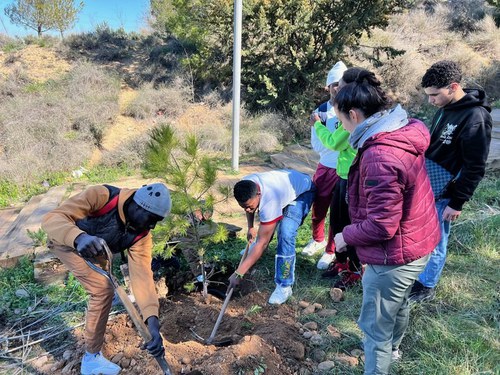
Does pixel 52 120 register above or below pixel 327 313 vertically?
above

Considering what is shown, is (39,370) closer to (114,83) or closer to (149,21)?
(114,83)

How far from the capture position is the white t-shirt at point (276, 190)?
2.83 meters

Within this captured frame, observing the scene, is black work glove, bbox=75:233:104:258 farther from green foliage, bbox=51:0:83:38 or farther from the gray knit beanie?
green foliage, bbox=51:0:83:38

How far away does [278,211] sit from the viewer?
2.89m

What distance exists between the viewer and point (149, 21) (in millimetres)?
16359

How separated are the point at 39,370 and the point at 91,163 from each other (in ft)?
19.5

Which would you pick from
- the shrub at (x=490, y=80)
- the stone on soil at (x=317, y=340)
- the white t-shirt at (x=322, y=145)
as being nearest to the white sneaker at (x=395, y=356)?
the stone on soil at (x=317, y=340)

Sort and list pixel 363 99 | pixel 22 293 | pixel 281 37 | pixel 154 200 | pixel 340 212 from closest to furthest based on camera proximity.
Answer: pixel 363 99
pixel 154 200
pixel 340 212
pixel 22 293
pixel 281 37

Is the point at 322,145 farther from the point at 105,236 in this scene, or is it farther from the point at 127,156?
the point at 127,156

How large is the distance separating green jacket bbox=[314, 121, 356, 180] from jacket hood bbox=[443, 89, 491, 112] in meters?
0.71

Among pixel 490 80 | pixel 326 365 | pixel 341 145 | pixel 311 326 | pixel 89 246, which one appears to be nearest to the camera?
pixel 89 246

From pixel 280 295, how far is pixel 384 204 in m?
1.70

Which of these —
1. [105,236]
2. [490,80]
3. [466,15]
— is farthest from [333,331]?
[466,15]

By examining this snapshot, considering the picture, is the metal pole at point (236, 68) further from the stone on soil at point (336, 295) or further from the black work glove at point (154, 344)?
the black work glove at point (154, 344)
